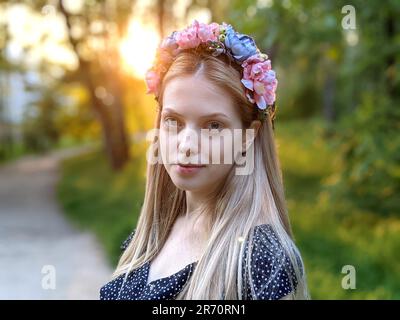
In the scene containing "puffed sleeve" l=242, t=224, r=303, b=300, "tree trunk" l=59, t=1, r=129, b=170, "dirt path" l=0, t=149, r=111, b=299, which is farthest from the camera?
"tree trunk" l=59, t=1, r=129, b=170

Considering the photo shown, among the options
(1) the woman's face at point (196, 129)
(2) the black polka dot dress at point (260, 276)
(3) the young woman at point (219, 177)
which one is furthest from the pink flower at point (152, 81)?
(2) the black polka dot dress at point (260, 276)

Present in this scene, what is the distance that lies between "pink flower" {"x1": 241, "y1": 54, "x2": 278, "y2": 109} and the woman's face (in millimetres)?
80

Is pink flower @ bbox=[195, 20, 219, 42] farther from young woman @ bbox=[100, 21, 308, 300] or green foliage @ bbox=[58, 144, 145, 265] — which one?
green foliage @ bbox=[58, 144, 145, 265]

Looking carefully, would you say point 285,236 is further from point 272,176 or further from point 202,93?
point 202,93

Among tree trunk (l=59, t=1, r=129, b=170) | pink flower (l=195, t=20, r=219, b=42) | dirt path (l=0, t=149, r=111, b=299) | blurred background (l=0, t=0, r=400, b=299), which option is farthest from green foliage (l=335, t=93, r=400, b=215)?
tree trunk (l=59, t=1, r=129, b=170)

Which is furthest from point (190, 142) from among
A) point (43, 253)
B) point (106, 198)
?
point (106, 198)

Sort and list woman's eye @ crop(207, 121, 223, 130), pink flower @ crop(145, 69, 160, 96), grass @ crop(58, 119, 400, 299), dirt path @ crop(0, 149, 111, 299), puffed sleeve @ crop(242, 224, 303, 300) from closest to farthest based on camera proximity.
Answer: puffed sleeve @ crop(242, 224, 303, 300)
woman's eye @ crop(207, 121, 223, 130)
pink flower @ crop(145, 69, 160, 96)
grass @ crop(58, 119, 400, 299)
dirt path @ crop(0, 149, 111, 299)

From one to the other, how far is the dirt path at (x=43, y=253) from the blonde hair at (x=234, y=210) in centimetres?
188

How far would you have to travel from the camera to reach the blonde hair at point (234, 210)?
1.45 m

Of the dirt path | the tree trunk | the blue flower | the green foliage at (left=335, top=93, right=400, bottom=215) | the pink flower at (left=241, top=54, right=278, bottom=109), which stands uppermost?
the tree trunk

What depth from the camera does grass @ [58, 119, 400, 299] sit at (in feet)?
18.2

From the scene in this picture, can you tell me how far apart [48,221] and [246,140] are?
9497mm

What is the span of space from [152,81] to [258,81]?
32cm

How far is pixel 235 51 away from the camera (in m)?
1.58
